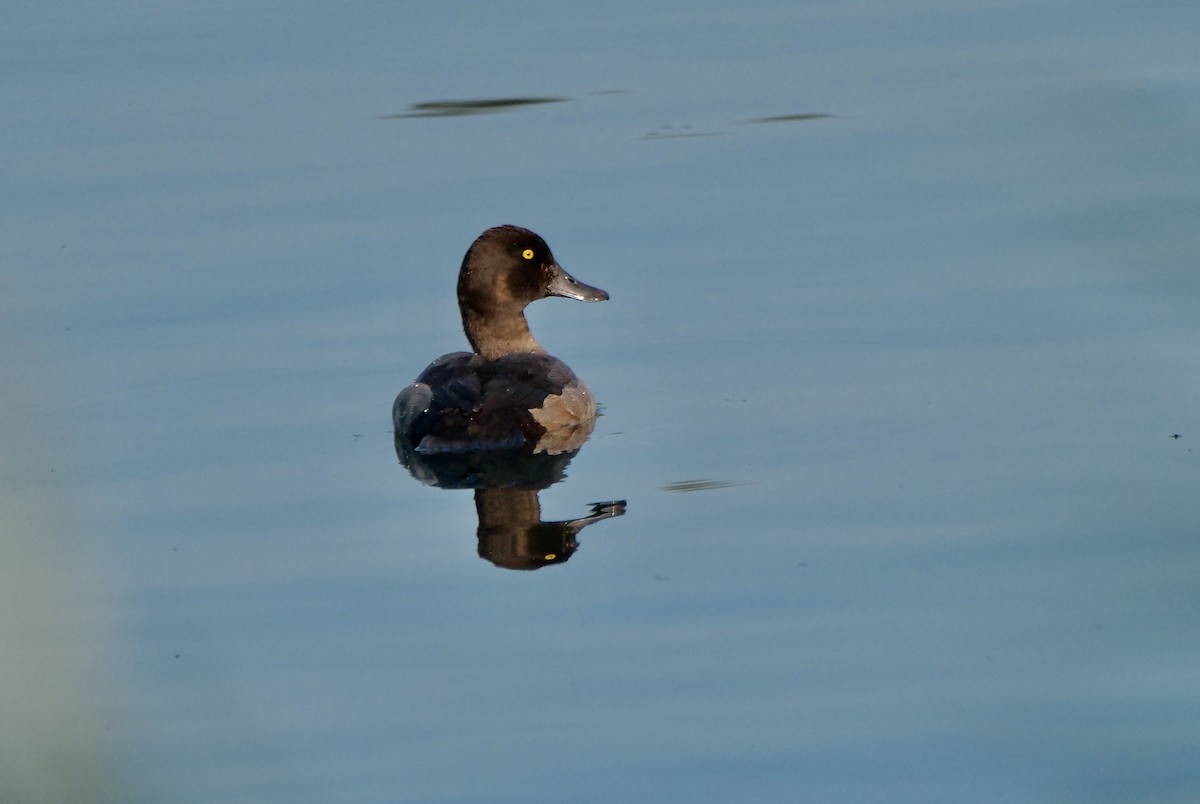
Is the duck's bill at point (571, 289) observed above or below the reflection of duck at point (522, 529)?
above

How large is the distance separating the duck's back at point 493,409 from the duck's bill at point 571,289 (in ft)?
3.49

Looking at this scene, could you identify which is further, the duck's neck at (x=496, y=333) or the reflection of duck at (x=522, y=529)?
the duck's neck at (x=496, y=333)

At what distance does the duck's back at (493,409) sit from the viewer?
809cm

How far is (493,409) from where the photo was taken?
26.6 ft

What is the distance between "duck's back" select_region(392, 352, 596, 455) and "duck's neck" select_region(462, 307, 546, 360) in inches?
34.4

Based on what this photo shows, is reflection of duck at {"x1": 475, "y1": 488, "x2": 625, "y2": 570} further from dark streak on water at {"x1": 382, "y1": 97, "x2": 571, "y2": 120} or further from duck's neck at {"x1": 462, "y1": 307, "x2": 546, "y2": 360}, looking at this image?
dark streak on water at {"x1": 382, "y1": 97, "x2": 571, "y2": 120}

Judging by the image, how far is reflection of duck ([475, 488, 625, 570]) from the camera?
674 centimetres

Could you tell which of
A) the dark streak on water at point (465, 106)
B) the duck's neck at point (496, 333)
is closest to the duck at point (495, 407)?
the duck's neck at point (496, 333)

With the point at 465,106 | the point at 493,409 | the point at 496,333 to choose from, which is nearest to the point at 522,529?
the point at 493,409

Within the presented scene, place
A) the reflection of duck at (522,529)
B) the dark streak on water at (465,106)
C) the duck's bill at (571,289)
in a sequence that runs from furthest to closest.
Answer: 1. the dark streak on water at (465,106)
2. the duck's bill at (571,289)
3. the reflection of duck at (522,529)

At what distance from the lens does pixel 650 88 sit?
13844 mm

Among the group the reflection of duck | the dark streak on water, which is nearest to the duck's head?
the reflection of duck

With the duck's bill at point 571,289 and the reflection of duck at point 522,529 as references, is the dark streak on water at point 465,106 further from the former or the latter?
the reflection of duck at point 522,529

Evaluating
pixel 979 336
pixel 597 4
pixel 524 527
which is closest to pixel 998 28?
pixel 597 4
